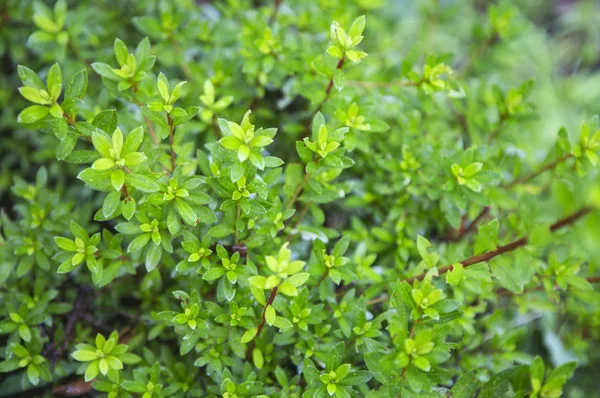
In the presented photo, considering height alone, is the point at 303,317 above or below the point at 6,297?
above

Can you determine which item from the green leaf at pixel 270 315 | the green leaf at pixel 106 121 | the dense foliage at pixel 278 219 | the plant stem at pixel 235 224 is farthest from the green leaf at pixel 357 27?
the green leaf at pixel 270 315

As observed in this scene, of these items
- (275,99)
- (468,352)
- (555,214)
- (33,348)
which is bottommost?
(33,348)

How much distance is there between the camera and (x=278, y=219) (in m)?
1.41

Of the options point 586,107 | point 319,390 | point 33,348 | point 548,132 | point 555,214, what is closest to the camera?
point 555,214

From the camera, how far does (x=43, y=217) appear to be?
1.56 metres

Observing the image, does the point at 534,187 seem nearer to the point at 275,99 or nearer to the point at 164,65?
the point at 275,99

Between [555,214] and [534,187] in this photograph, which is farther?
[534,187]

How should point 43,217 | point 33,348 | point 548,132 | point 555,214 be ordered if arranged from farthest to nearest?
point 548,132 → point 43,217 → point 33,348 → point 555,214

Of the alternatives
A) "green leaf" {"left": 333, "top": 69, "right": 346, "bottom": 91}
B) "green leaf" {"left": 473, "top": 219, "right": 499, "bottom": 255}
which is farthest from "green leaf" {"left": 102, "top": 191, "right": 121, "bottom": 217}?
"green leaf" {"left": 473, "top": 219, "right": 499, "bottom": 255}

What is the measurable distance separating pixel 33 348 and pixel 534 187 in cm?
175

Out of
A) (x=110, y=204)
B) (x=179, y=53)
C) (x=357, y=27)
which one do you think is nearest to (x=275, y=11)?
(x=179, y=53)

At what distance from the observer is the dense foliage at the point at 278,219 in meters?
1.28

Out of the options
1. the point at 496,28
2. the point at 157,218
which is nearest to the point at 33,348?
the point at 157,218

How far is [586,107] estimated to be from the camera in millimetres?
3186
